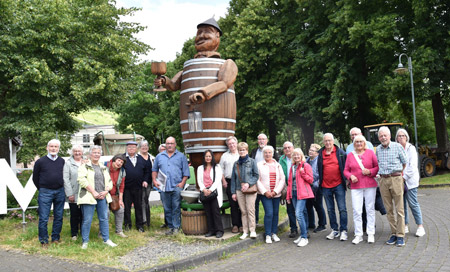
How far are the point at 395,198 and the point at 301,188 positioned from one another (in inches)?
60.1

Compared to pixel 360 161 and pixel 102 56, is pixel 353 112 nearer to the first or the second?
pixel 102 56

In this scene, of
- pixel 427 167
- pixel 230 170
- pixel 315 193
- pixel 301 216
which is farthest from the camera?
pixel 427 167

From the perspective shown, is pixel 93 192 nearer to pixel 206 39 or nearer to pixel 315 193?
pixel 206 39

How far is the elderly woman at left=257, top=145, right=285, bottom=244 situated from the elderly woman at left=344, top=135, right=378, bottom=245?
1.18 metres

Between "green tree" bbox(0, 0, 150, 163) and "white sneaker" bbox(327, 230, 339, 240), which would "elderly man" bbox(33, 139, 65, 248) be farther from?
"green tree" bbox(0, 0, 150, 163)

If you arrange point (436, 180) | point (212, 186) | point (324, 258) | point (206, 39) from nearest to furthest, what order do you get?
point (324, 258) < point (212, 186) < point (206, 39) < point (436, 180)

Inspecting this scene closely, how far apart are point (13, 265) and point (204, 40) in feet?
17.2

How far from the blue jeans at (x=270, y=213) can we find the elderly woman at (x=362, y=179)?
4.37ft

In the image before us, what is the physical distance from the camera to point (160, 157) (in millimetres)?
7320

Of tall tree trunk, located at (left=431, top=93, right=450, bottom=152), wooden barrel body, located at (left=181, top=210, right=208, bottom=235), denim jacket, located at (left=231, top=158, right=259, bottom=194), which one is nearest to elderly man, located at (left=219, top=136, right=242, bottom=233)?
denim jacket, located at (left=231, top=158, right=259, bottom=194)

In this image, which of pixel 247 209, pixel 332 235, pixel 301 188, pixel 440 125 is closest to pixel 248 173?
pixel 247 209

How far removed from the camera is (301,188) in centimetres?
652

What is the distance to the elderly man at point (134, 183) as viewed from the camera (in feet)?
24.3

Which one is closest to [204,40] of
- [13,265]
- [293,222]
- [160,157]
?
[160,157]
